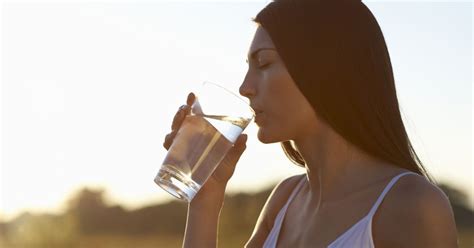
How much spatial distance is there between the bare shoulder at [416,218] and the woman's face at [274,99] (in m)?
0.49

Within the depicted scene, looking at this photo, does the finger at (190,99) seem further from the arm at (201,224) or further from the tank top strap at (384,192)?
the tank top strap at (384,192)

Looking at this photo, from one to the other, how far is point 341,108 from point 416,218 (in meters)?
0.56

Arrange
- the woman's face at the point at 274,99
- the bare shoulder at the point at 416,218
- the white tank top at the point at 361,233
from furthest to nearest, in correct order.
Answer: the woman's face at the point at 274,99 < the white tank top at the point at 361,233 < the bare shoulder at the point at 416,218

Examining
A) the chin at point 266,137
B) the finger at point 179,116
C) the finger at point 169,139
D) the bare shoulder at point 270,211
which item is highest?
the finger at point 179,116

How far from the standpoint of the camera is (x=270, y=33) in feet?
12.0

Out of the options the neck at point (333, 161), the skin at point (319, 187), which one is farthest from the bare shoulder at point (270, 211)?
the neck at point (333, 161)

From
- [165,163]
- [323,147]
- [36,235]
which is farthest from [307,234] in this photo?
[36,235]

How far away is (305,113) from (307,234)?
581mm

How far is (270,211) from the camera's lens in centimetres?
423

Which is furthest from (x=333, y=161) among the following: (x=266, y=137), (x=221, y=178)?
(x=221, y=178)

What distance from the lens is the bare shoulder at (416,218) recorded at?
3287mm

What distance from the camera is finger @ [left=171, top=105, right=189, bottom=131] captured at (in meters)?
3.78

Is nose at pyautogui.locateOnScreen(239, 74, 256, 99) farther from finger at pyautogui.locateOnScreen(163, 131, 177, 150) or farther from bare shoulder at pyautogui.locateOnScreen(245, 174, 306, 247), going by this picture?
bare shoulder at pyautogui.locateOnScreen(245, 174, 306, 247)

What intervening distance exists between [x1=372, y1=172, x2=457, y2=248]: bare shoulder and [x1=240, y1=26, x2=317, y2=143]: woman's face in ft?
1.59
